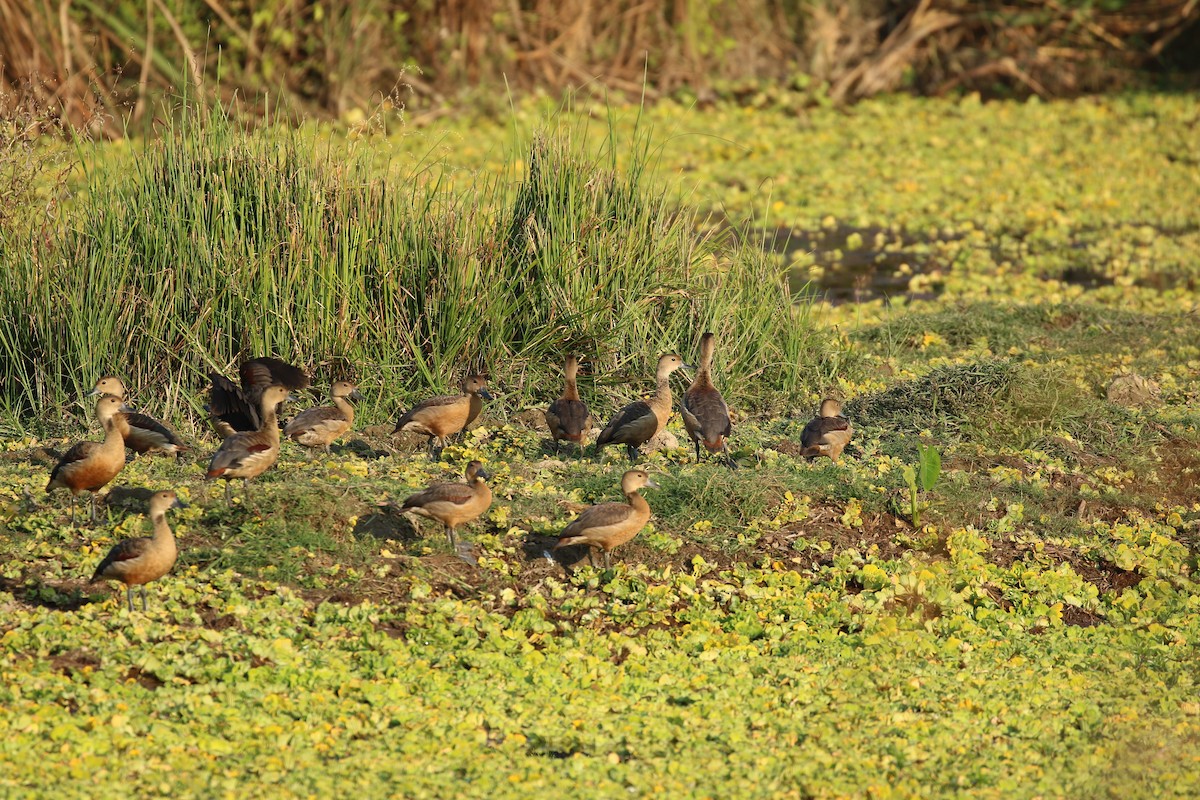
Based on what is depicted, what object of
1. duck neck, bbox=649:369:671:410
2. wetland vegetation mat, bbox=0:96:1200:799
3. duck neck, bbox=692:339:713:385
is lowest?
wetland vegetation mat, bbox=0:96:1200:799

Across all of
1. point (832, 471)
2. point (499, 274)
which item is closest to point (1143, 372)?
point (832, 471)

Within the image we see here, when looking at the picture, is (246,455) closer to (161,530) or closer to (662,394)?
(161,530)

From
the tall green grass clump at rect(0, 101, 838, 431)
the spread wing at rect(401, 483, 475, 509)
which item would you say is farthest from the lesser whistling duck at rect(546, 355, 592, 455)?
the spread wing at rect(401, 483, 475, 509)

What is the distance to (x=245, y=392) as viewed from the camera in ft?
30.1

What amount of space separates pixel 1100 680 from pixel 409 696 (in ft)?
9.86

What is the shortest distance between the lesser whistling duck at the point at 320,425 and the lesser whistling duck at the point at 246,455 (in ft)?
1.54

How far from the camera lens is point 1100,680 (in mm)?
7027

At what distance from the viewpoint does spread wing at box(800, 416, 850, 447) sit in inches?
354

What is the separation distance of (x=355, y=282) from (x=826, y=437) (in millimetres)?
3056

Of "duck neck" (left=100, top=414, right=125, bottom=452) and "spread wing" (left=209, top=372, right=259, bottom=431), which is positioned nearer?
"duck neck" (left=100, top=414, right=125, bottom=452)

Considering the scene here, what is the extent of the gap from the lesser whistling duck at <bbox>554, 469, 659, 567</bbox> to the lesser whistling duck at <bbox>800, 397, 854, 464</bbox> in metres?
1.51

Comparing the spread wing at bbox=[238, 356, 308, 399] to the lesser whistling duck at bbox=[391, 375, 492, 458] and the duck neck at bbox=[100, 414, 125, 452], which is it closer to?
the lesser whistling duck at bbox=[391, 375, 492, 458]

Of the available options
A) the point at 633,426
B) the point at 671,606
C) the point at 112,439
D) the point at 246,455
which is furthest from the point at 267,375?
the point at 671,606

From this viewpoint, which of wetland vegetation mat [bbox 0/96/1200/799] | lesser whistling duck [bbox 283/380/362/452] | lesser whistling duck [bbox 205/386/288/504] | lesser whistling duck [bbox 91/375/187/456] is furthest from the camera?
lesser whistling duck [bbox 283/380/362/452]
